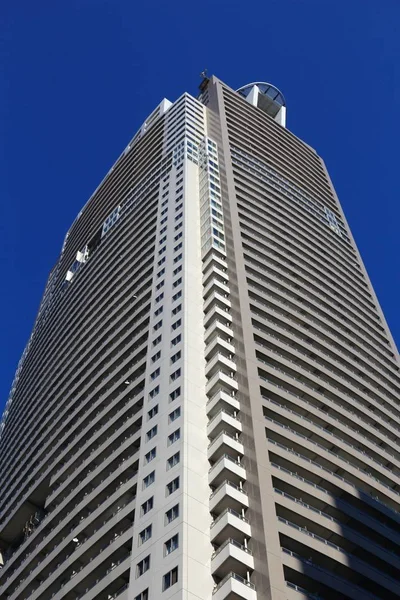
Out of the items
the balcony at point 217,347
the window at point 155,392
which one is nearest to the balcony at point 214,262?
the balcony at point 217,347

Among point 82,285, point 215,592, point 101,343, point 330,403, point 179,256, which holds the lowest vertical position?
point 215,592

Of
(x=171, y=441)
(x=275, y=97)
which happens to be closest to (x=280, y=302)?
(x=171, y=441)

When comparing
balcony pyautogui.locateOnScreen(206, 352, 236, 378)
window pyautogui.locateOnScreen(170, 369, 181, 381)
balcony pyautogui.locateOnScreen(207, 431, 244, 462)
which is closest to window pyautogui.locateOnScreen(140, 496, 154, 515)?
balcony pyautogui.locateOnScreen(207, 431, 244, 462)

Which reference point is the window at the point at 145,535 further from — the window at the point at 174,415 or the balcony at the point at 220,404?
the balcony at the point at 220,404

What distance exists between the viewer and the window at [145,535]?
45.8 metres

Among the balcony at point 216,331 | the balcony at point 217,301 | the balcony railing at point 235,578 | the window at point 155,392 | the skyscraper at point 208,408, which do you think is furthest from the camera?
the balcony at point 217,301

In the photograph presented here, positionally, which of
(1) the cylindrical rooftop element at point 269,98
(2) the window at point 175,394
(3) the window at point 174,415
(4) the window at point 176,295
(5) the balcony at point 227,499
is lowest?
(5) the balcony at point 227,499

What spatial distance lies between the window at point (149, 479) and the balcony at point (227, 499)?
4.50 metres

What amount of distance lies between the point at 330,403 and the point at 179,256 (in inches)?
829

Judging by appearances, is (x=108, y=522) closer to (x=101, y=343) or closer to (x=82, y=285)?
(x=101, y=343)

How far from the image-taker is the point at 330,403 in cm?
6200

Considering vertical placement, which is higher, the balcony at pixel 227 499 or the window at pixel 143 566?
the balcony at pixel 227 499

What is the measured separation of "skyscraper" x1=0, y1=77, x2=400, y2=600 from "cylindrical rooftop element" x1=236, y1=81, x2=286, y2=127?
1208 inches

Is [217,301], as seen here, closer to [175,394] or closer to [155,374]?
[155,374]
